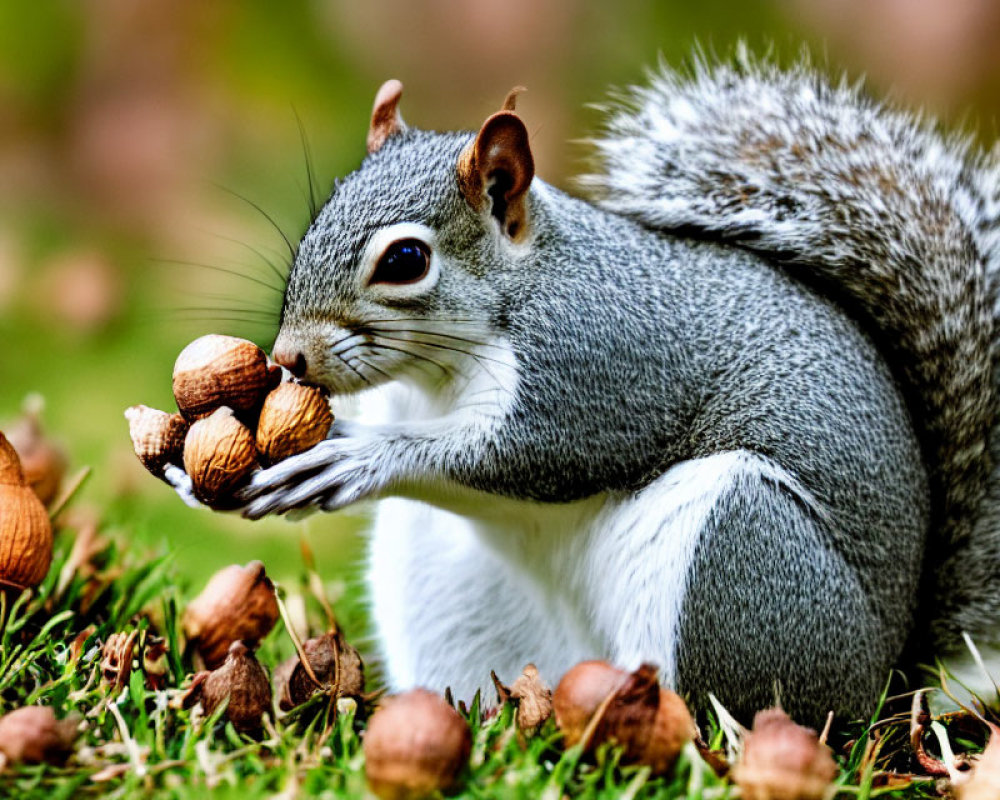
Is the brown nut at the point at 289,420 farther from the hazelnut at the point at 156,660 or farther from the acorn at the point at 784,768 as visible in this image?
the acorn at the point at 784,768

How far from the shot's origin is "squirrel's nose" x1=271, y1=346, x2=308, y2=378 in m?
1.27

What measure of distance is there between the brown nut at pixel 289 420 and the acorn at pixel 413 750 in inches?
14.1

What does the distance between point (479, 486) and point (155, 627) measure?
1.58ft

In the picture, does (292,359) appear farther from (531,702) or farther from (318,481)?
(531,702)

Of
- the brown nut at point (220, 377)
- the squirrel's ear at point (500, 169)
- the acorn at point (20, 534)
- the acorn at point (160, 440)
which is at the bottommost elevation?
the acorn at point (20, 534)

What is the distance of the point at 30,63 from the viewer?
11.0 ft

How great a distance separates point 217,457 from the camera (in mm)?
1248

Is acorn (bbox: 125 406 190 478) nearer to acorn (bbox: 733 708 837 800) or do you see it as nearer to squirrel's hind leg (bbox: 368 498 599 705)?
squirrel's hind leg (bbox: 368 498 599 705)

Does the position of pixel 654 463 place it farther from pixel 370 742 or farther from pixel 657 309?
pixel 370 742

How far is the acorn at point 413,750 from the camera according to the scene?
99 cm

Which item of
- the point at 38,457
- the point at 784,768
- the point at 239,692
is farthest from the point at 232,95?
the point at 784,768

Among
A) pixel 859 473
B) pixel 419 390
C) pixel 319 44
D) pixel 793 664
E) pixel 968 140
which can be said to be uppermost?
pixel 319 44

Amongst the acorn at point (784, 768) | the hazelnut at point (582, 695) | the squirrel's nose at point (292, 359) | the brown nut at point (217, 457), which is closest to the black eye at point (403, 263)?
the squirrel's nose at point (292, 359)

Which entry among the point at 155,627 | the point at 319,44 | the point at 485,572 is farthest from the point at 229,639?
the point at 319,44
